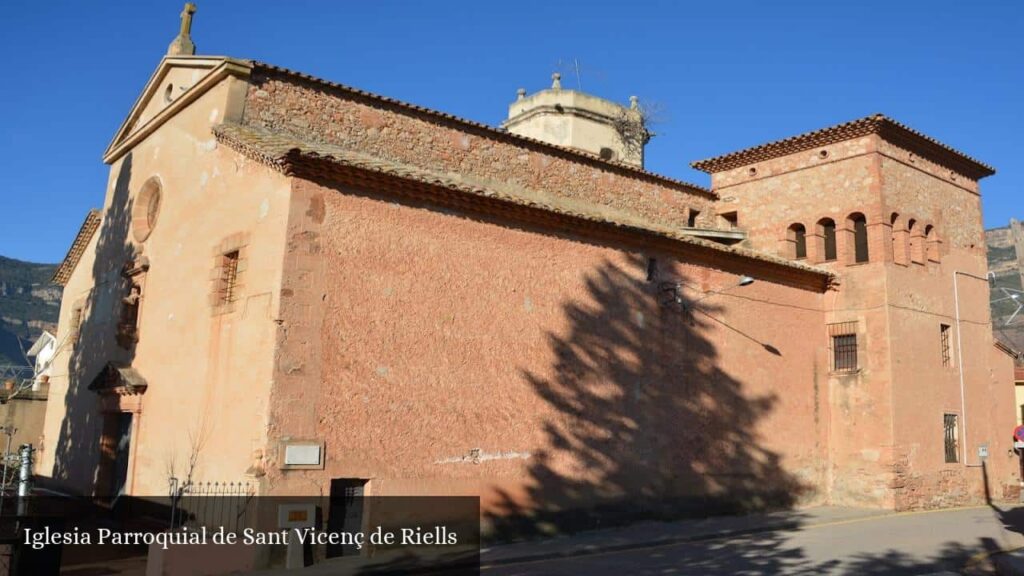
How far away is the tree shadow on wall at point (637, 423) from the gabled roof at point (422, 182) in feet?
2.62

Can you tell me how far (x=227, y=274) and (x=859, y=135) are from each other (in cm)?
1370

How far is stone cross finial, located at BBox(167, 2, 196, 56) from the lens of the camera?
53.5 feet

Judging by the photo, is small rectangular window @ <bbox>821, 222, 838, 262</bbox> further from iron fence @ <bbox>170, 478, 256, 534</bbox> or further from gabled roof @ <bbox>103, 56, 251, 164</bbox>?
iron fence @ <bbox>170, 478, 256, 534</bbox>

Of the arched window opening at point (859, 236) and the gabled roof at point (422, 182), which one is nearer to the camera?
the gabled roof at point (422, 182)

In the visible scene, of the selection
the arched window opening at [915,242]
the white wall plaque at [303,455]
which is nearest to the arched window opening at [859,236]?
the arched window opening at [915,242]

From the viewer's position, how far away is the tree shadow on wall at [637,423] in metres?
12.9

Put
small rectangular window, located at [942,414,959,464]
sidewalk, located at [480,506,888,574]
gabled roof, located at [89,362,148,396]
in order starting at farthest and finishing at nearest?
small rectangular window, located at [942,414,959,464]
gabled roof, located at [89,362,148,396]
sidewalk, located at [480,506,888,574]

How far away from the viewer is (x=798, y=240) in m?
19.2

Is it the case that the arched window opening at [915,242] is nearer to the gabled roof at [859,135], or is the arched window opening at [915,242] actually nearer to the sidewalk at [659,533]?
the gabled roof at [859,135]

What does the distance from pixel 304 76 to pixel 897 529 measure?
41.9 ft

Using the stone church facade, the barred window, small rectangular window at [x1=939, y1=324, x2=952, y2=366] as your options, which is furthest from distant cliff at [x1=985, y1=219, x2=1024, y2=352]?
the barred window

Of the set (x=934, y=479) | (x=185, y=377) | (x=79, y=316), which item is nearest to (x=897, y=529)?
(x=934, y=479)

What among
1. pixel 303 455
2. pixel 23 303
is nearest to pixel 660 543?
pixel 303 455

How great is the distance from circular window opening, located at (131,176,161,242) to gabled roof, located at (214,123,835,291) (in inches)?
136
